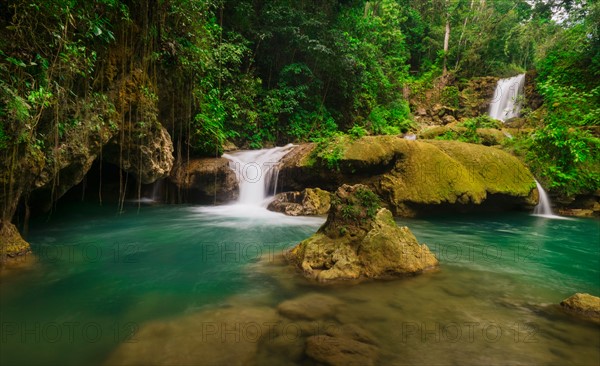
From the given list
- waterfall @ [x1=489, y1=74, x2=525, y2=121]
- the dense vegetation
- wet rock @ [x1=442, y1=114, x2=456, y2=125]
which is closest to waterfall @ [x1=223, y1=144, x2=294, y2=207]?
the dense vegetation

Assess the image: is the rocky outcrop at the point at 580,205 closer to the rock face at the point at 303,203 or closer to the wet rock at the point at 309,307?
the rock face at the point at 303,203

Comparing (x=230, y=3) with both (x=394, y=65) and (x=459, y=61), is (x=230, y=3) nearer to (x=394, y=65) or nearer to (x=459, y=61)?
(x=394, y=65)

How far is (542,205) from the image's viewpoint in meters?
9.91

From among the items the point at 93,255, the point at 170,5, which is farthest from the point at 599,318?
the point at 170,5

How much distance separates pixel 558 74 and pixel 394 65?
855 cm

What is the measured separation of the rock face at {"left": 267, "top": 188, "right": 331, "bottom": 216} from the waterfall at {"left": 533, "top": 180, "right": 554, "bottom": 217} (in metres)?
6.64

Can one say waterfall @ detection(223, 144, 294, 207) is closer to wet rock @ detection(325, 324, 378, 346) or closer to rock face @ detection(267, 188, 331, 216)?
rock face @ detection(267, 188, 331, 216)

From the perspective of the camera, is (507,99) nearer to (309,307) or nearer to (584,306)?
(584,306)

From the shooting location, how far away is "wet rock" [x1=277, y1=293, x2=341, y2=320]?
10.3 feet

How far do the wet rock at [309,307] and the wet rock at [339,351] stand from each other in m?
0.43

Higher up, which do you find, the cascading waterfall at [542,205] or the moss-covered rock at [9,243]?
the cascading waterfall at [542,205]

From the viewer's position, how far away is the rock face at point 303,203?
8.54 m

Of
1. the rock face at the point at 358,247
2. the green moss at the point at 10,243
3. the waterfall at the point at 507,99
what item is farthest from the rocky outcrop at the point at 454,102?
the green moss at the point at 10,243

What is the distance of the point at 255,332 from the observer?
2.88 meters
